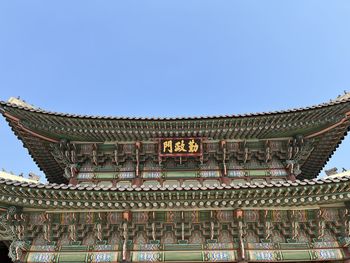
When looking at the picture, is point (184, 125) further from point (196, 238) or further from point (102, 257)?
point (102, 257)

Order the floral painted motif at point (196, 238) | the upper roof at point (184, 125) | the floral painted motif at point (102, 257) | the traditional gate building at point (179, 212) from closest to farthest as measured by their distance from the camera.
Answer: the traditional gate building at point (179, 212) < the floral painted motif at point (102, 257) < the floral painted motif at point (196, 238) < the upper roof at point (184, 125)

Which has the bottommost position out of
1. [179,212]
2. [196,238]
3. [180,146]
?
[196,238]

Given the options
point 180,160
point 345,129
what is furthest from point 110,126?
point 345,129

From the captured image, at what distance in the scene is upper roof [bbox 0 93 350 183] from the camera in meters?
14.4

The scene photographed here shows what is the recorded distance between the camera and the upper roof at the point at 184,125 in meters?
14.4

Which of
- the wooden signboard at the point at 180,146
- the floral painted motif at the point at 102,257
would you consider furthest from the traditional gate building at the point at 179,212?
the wooden signboard at the point at 180,146

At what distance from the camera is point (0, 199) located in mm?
10836

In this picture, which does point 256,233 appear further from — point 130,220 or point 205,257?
point 130,220

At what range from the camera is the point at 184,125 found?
15.0m

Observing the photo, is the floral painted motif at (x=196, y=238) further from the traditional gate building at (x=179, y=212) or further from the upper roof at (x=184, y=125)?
the upper roof at (x=184, y=125)

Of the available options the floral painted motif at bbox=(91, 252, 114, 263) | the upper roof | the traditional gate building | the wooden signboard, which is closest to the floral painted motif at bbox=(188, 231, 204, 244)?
the traditional gate building

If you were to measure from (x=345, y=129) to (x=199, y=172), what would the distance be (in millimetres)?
7378

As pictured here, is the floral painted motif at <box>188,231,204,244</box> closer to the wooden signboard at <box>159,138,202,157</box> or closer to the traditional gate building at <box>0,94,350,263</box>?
the traditional gate building at <box>0,94,350,263</box>

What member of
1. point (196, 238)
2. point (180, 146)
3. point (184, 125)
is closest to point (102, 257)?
point (196, 238)
